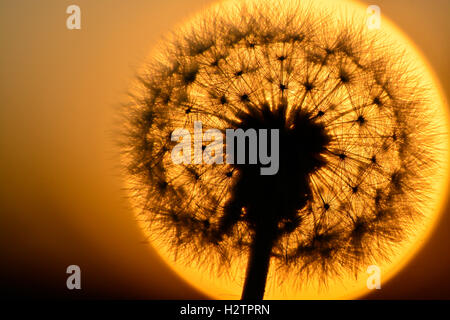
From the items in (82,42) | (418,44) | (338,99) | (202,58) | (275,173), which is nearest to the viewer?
(275,173)

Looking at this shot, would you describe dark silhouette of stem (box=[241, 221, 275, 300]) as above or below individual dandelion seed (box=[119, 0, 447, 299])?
below

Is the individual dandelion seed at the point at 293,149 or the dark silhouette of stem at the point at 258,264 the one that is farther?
the individual dandelion seed at the point at 293,149

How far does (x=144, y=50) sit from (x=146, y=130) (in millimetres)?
1022

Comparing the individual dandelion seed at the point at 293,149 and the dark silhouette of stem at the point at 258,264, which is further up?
the individual dandelion seed at the point at 293,149

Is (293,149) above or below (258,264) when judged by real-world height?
above

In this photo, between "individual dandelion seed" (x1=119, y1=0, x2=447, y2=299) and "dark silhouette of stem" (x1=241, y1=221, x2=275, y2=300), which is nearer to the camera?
"dark silhouette of stem" (x1=241, y1=221, x2=275, y2=300)

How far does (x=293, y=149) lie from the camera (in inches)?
96.7

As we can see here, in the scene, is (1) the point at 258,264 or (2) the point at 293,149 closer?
(1) the point at 258,264

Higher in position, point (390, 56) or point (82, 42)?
point (82, 42)

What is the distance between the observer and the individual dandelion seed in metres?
2.48

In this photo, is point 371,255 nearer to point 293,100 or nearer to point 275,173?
point 275,173

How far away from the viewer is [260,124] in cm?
251

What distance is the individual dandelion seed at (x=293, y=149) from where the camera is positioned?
248 cm
